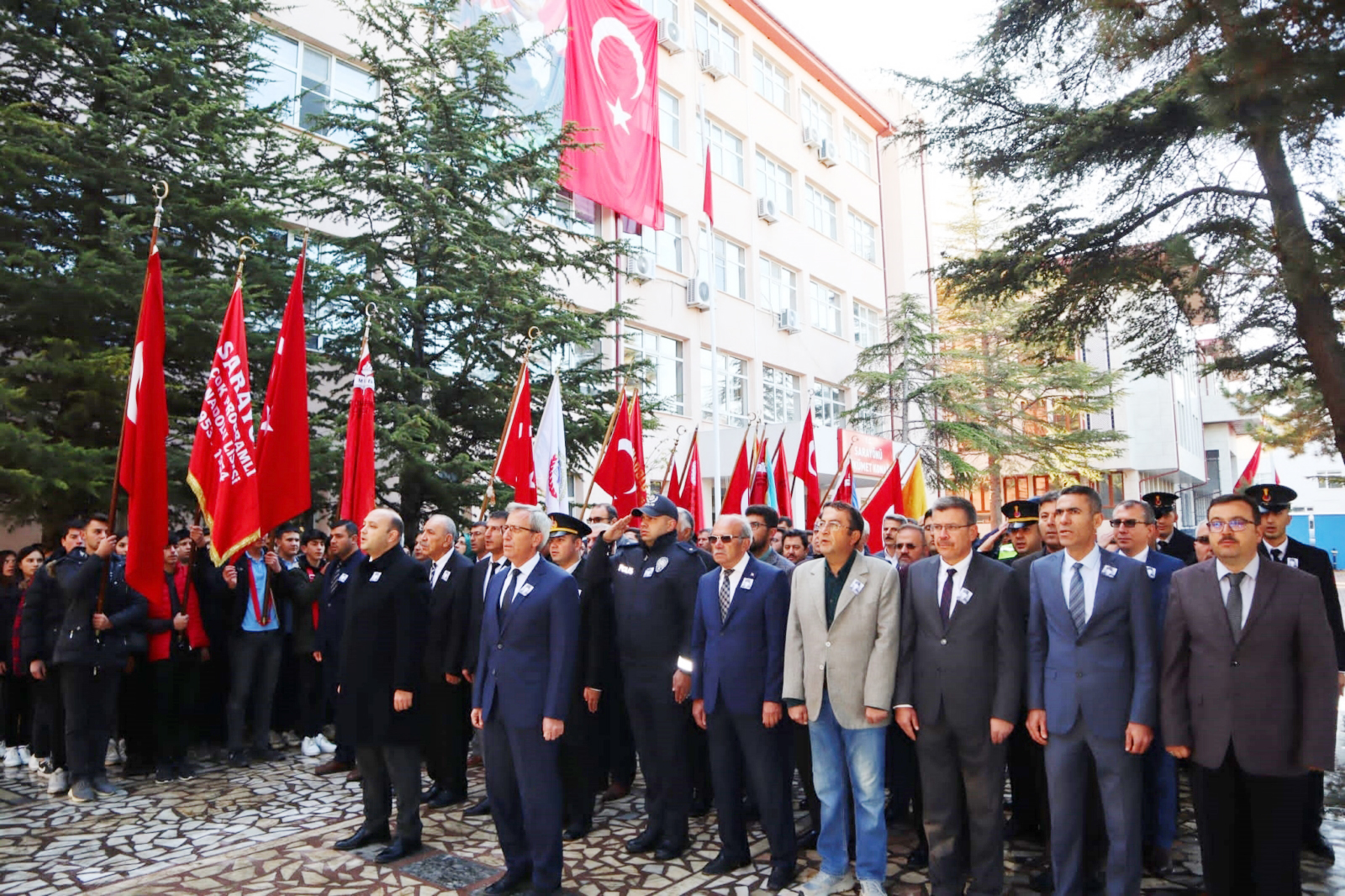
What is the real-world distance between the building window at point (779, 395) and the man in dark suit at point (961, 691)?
77.9 ft

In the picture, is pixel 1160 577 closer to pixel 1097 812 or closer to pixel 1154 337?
pixel 1097 812

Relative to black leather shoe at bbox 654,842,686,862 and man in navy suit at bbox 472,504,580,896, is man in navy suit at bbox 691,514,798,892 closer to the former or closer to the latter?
black leather shoe at bbox 654,842,686,862

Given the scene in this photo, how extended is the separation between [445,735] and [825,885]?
3.29 metres

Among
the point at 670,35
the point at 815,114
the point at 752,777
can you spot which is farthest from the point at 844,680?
the point at 815,114

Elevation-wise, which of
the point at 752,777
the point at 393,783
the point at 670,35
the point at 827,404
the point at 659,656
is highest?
the point at 670,35

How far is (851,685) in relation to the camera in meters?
5.03

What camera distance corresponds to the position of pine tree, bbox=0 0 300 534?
9695mm

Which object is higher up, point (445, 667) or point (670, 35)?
point (670, 35)

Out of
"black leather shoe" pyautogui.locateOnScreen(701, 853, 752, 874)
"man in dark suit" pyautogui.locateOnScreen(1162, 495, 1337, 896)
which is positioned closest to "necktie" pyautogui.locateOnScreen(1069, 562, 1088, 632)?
"man in dark suit" pyautogui.locateOnScreen(1162, 495, 1337, 896)

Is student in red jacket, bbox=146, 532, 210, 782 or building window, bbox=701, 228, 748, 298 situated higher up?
building window, bbox=701, 228, 748, 298

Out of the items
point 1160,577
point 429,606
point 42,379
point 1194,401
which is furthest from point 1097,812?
point 1194,401

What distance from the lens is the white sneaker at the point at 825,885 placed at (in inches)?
195

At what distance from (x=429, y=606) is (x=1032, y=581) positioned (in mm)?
3750

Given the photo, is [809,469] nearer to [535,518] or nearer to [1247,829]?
[535,518]
